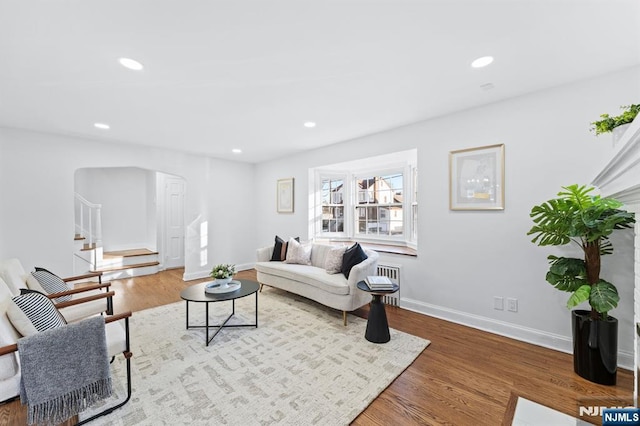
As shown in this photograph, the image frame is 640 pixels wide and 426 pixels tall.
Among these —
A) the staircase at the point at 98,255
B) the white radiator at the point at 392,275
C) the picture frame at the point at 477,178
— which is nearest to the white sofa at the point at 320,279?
the white radiator at the point at 392,275

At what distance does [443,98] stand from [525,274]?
6.41ft

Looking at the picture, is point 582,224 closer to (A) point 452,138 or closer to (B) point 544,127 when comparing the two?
(B) point 544,127

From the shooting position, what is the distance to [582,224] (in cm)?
187

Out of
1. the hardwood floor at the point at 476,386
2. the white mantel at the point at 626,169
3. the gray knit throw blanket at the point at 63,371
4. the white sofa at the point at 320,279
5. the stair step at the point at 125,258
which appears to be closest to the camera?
the white mantel at the point at 626,169

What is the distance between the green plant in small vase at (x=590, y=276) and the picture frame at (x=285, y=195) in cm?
390

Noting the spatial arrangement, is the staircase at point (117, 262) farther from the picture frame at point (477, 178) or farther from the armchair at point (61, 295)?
the picture frame at point (477, 178)

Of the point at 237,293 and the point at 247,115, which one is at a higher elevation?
the point at 247,115

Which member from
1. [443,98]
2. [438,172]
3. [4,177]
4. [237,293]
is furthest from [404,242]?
[4,177]

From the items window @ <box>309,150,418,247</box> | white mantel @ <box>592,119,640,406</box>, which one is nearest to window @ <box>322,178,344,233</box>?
window @ <box>309,150,418,247</box>

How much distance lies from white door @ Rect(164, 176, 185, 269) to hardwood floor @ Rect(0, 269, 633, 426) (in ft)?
14.5

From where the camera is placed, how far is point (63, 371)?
1.49m

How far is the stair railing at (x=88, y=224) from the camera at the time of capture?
4879 mm

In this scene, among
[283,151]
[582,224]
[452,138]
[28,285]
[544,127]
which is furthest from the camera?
[283,151]

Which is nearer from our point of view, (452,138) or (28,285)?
(28,285)
